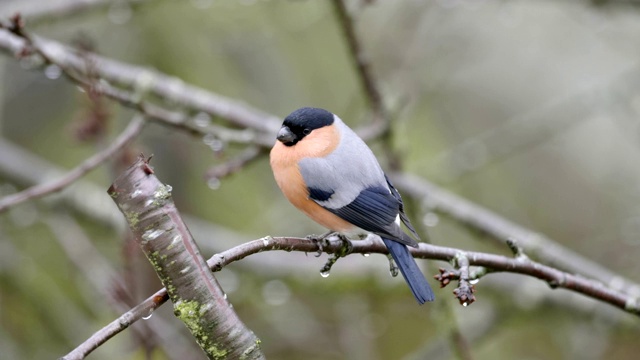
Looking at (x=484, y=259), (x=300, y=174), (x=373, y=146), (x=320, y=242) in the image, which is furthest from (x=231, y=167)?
(x=373, y=146)

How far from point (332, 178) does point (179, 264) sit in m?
1.14

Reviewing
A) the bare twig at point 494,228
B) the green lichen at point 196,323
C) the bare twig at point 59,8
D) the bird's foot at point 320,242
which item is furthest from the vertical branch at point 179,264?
the bare twig at point 59,8

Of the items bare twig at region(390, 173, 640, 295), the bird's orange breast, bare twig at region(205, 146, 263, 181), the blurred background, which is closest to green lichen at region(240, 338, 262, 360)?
the bird's orange breast

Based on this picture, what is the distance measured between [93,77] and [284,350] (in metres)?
2.95

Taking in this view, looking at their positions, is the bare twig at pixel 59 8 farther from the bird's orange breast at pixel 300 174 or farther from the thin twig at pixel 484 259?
the thin twig at pixel 484 259

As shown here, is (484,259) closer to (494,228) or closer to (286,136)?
(286,136)

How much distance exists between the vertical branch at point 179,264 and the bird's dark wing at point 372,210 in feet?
2.77

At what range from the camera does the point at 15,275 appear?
4504 millimetres

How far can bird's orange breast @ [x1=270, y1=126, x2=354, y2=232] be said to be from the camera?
8.06 ft

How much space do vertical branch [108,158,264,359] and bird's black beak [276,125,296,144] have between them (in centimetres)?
117

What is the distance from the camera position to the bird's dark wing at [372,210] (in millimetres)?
2318

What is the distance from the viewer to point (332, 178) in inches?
98.2

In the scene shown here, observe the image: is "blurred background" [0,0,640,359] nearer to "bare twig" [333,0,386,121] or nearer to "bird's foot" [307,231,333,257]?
"bare twig" [333,0,386,121]

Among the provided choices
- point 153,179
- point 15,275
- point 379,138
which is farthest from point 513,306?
point 153,179
